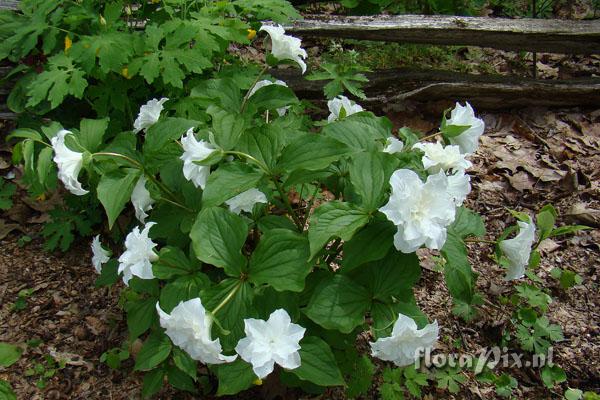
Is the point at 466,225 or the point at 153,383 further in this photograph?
the point at 153,383

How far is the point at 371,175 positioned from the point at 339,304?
Result: 0.37 m

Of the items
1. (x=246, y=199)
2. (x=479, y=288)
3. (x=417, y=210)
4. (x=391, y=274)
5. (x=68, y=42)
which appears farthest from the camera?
(x=68, y=42)

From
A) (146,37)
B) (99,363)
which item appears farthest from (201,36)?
(99,363)

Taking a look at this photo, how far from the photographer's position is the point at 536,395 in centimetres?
225

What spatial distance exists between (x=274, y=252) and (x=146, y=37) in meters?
1.50

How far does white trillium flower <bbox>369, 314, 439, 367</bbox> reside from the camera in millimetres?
1475

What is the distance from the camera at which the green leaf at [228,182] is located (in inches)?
61.3

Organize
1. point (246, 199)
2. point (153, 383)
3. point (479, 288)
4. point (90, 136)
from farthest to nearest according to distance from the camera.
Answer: point (479, 288)
point (153, 383)
point (90, 136)
point (246, 199)

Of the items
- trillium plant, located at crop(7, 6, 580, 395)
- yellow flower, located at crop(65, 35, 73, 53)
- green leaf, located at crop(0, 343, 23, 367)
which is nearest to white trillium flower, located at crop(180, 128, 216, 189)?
trillium plant, located at crop(7, 6, 580, 395)

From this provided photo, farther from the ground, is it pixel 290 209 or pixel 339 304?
pixel 290 209

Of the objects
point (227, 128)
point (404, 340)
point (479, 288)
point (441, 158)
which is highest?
point (227, 128)

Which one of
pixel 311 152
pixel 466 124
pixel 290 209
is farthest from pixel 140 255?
pixel 466 124

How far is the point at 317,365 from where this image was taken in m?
1.61

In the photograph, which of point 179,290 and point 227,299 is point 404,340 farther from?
point 179,290
